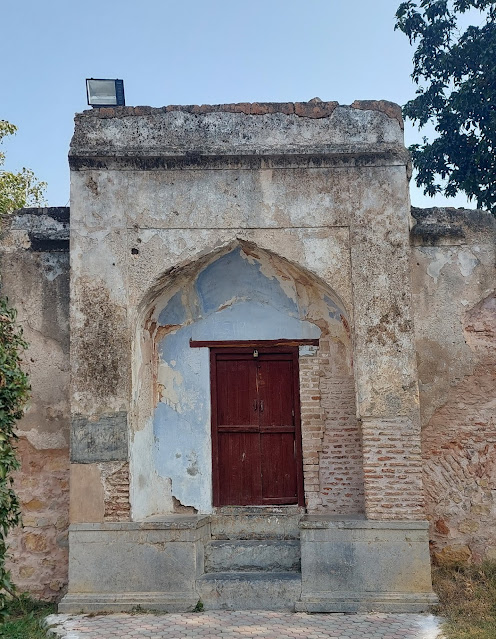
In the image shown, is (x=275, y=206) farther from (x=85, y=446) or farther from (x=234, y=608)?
(x=234, y=608)

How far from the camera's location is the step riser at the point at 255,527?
22.8 ft

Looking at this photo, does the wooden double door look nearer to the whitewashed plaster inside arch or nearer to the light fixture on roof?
the whitewashed plaster inside arch

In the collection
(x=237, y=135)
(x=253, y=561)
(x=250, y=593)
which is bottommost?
(x=250, y=593)

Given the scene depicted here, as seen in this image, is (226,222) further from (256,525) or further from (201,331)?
(256,525)

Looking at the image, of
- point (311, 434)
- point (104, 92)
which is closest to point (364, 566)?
point (311, 434)

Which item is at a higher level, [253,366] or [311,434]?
[253,366]

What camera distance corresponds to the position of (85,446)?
643 centimetres

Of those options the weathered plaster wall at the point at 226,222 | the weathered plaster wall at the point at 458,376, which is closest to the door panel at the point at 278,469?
the weathered plaster wall at the point at 226,222

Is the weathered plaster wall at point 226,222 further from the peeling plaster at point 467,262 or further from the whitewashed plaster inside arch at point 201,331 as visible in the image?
the peeling plaster at point 467,262

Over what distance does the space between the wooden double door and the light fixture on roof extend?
280 centimetres

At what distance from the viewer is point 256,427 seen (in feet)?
24.0

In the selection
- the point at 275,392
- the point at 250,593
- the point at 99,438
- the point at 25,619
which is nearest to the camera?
the point at 25,619

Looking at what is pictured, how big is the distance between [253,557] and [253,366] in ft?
6.29

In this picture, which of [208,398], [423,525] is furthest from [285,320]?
[423,525]
